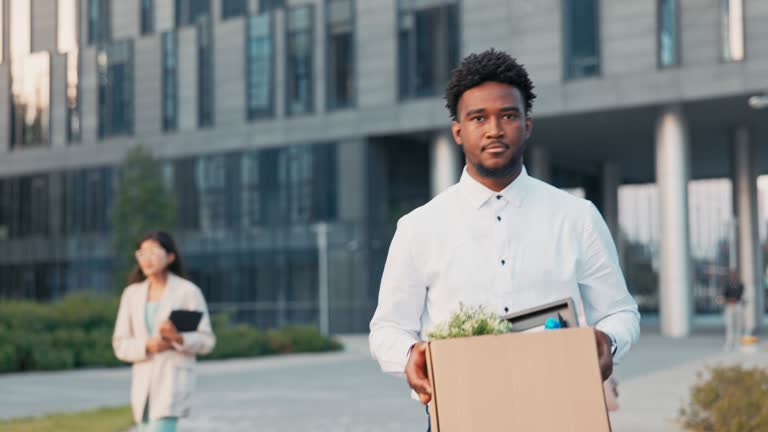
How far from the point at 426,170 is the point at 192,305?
35.3 m

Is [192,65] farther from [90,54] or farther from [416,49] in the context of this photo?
[416,49]

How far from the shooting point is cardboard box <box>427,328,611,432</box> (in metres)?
2.46

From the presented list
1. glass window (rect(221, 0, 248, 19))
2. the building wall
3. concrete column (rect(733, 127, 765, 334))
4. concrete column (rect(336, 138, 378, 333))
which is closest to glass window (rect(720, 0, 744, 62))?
the building wall

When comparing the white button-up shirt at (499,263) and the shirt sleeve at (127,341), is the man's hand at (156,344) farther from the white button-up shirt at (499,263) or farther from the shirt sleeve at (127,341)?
the white button-up shirt at (499,263)

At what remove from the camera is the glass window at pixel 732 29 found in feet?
107

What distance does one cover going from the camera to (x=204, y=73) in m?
43.7

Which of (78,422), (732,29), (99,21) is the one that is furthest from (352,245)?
(78,422)

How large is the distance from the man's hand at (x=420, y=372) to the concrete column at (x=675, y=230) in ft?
109

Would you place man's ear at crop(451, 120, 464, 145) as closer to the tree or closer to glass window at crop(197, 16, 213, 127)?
the tree

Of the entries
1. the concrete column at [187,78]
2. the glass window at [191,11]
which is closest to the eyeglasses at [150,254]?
the concrete column at [187,78]

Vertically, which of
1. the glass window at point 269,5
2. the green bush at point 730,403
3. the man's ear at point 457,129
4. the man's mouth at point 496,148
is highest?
the glass window at point 269,5

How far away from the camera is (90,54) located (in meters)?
46.8

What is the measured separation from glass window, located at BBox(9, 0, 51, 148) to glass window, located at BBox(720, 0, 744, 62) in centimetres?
2977

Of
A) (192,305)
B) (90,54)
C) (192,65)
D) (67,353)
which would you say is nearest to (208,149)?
(192,65)
